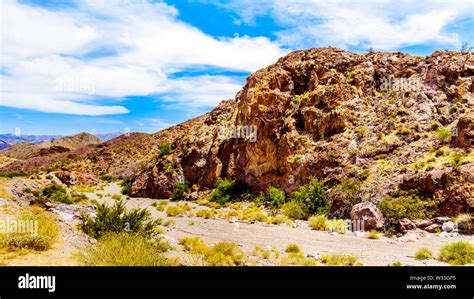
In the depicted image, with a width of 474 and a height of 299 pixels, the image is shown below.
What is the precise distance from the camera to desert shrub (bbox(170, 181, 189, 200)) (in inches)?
1243

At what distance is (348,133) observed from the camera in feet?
76.6

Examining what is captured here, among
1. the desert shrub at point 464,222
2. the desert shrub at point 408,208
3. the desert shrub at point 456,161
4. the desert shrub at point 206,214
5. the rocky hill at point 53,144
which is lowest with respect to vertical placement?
the desert shrub at point 206,214

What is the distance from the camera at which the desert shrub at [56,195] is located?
1099 inches

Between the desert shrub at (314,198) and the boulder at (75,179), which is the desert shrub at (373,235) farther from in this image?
the boulder at (75,179)

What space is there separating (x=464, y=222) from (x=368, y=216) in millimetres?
3520

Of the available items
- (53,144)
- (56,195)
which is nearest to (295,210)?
(56,195)

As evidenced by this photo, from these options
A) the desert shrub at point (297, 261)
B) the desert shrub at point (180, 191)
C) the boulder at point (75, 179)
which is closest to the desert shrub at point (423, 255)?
the desert shrub at point (297, 261)

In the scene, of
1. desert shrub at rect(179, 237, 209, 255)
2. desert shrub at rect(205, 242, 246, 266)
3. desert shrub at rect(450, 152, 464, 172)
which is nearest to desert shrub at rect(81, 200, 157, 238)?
desert shrub at rect(179, 237, 209, 255)

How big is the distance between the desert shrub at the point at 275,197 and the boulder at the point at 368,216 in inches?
264

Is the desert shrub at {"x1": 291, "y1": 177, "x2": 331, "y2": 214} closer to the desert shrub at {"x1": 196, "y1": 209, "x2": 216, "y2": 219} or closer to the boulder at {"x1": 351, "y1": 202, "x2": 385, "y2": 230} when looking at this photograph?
the boulder at {"x1": 351, "y1": 202, "x2": 385, "y2": 230}

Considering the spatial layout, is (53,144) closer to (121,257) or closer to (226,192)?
(226,192)

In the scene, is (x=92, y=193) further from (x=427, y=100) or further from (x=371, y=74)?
(x=427, y=100)

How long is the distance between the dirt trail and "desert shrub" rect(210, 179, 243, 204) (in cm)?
739
